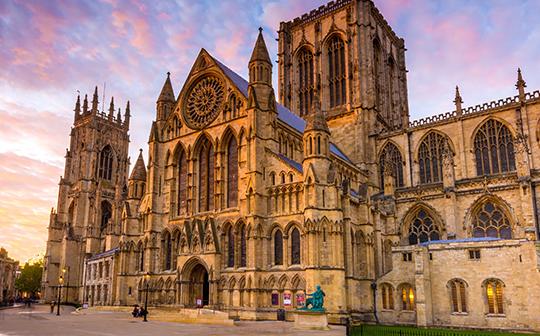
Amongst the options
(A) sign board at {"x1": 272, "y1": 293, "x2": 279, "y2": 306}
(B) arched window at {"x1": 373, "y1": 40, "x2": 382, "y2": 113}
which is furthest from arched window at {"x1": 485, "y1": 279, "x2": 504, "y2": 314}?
(B) arched window at {"x1": 373, "y1": 40, "x2": 382, "y2": 113}

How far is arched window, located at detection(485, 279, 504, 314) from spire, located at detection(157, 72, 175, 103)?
34.9 m

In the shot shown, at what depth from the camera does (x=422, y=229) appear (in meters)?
46.8

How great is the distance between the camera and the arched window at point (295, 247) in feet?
120

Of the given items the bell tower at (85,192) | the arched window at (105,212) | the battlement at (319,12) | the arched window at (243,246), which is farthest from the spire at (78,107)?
the arched window at (243,246)

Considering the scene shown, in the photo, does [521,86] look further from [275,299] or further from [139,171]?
[139,171]

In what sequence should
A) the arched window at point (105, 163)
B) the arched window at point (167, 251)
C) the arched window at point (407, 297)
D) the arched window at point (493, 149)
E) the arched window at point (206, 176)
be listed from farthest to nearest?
the arched window at point (105, 163) < the arched window at point (493, 149) < the arched window at point (167, 251) < the arched window at point (206, 176) < the arched window at point (407, 297)

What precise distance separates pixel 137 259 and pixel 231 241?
12.2 meters

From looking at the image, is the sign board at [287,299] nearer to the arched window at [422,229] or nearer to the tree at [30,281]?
the arched window at [422,229]

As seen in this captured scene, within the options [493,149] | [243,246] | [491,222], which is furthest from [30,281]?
[493,149]

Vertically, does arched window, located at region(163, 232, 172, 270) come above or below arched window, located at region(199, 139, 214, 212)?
below

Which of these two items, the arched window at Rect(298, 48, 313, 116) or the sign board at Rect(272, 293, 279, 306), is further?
the arched window at Rect(298, 48, 313, 116)

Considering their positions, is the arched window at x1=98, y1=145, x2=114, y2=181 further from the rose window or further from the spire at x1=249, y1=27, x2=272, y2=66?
the spire at x1=249, y1=27, x2=272, y2=66

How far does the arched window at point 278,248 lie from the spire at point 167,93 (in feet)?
69.3

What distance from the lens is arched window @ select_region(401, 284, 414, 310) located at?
3819cm
